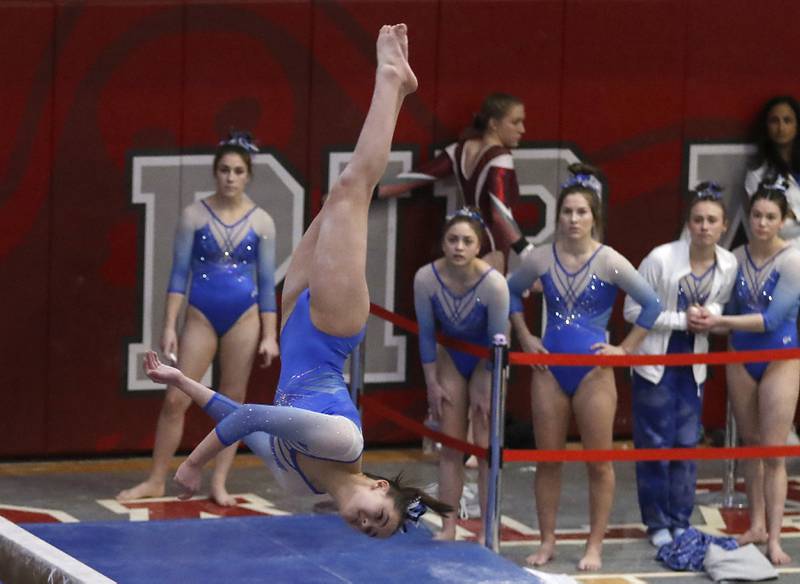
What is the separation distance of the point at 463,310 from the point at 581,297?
55cm

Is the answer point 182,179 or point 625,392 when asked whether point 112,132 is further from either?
point 625,392

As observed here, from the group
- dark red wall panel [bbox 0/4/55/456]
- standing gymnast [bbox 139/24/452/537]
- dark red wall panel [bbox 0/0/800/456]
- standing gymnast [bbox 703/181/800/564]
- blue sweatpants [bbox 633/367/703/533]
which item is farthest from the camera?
dark red wall panel [bbox 0/0/800/456]

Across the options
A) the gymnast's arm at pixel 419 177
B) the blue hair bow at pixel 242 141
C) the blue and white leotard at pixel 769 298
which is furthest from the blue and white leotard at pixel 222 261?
the blue and white leotard at pixel 769 298

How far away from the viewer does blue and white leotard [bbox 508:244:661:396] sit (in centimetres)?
827

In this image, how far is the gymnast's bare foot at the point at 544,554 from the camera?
8281mm

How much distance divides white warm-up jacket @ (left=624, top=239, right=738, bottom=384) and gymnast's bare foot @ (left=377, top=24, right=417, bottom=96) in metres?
2.46

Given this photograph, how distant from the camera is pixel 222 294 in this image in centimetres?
910

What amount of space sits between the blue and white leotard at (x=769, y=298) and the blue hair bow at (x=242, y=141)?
250cm

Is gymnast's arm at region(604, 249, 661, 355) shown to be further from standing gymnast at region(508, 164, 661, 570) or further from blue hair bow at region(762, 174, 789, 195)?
blue hair bow at region(762, 174, 789, 195)

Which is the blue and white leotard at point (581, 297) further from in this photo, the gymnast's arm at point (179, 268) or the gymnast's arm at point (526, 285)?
the gymnast's arm at point (179, 268)

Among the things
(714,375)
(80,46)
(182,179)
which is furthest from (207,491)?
(714,375)

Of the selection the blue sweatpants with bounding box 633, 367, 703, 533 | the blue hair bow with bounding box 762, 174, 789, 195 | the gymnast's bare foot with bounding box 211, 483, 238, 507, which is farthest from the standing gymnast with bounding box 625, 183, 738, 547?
the gymnast's bare foot with bounding box 211, 483, 238, 507

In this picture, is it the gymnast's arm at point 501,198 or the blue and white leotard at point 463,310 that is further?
the gymnast's arm at point 501,198

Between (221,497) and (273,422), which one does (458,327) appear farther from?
(273,422)
